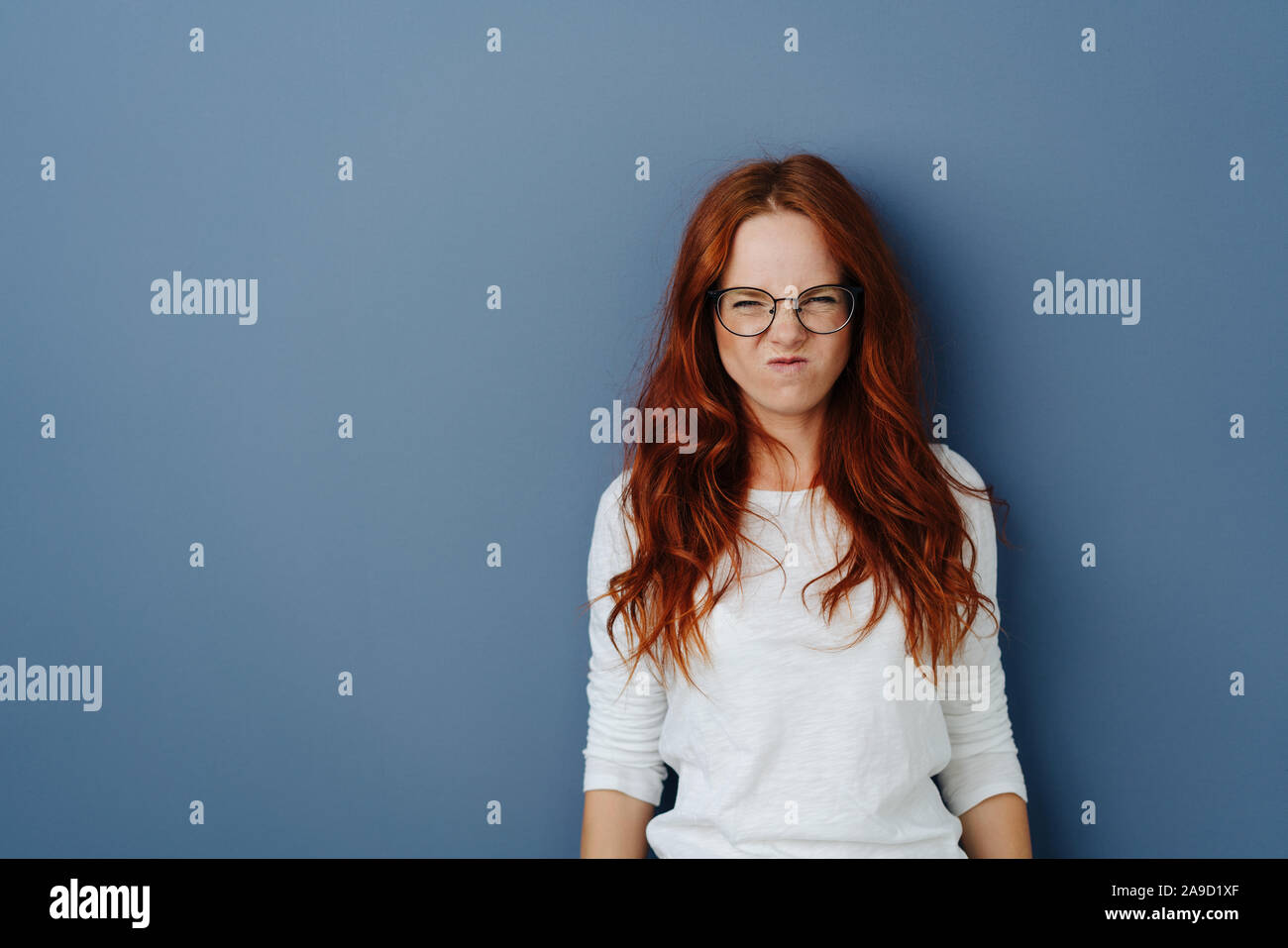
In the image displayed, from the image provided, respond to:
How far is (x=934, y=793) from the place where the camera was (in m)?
1.15

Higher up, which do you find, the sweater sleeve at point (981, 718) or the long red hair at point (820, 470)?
the long red hair at point (820, 470)

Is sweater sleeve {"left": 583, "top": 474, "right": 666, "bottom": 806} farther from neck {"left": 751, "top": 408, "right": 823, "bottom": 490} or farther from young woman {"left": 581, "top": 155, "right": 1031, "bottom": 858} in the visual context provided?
neck {"left": 751, "top": 408, "right": 823, "bottom": 490}

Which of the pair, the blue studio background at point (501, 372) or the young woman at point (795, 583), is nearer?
the young woman at point (795, 583)

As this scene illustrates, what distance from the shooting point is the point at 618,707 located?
120 cm

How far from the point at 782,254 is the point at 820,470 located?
0.92 ft

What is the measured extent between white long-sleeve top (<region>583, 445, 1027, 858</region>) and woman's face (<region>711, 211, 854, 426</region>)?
0.14 m

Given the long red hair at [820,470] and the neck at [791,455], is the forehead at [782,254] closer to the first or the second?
the long red hair at [820,470]

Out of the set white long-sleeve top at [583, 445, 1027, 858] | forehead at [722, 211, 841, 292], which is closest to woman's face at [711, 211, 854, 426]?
forehead at [722, 211, 841, 292]

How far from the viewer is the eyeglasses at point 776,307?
1121mm

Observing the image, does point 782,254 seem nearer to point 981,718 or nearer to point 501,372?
point 501,372

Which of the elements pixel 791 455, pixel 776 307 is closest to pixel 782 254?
pixel 776 307

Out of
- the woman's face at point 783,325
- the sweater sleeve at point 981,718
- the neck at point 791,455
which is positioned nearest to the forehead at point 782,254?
the woman's face at point 783,325

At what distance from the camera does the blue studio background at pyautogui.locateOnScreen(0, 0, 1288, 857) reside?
50.4 inches
